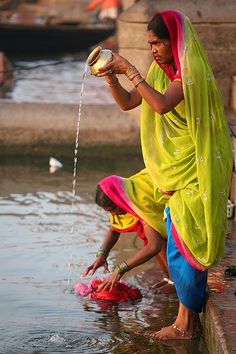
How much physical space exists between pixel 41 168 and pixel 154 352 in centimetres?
462

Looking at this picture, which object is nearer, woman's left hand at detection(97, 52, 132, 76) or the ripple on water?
woman's left hand at detection(97, 52, 132, 76)

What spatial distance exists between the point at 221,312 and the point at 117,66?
1.19m

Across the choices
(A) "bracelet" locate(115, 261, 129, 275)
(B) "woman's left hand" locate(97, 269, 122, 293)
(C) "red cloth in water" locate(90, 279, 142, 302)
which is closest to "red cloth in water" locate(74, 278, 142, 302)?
(C) "red cloth in water" locate(90, 279, 142, 302)

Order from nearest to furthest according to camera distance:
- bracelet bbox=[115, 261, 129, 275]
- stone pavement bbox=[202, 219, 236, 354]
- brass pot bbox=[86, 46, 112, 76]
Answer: stone pavement bbox=[202, 219, 236, 354] < brass pot bbox=[86, 46, 112, 76] < bracelet bbox=[115, 261, 129, 275]

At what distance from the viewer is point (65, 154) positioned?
10.3 meters

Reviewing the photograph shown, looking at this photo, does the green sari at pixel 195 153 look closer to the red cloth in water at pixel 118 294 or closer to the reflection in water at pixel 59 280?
the reflection in water at pixel 59 280

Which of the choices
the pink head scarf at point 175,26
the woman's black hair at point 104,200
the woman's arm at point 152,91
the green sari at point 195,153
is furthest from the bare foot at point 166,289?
the pink head scarf at point 175,26

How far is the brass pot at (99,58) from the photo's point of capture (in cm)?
536

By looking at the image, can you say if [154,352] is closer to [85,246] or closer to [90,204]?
[85,246]

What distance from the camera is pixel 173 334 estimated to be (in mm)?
5562

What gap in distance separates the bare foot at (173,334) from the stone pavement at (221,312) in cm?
8

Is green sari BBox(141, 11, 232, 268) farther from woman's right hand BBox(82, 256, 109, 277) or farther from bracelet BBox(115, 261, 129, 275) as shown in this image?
woman's right hand BBox(82, 256, 109, 277)

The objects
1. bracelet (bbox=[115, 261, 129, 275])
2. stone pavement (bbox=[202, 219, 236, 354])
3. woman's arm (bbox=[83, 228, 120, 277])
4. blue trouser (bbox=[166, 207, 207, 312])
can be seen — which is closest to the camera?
stone pavement (bbox=[202, 219, 236, 354])

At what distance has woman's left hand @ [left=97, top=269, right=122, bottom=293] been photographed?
5.93 meters
